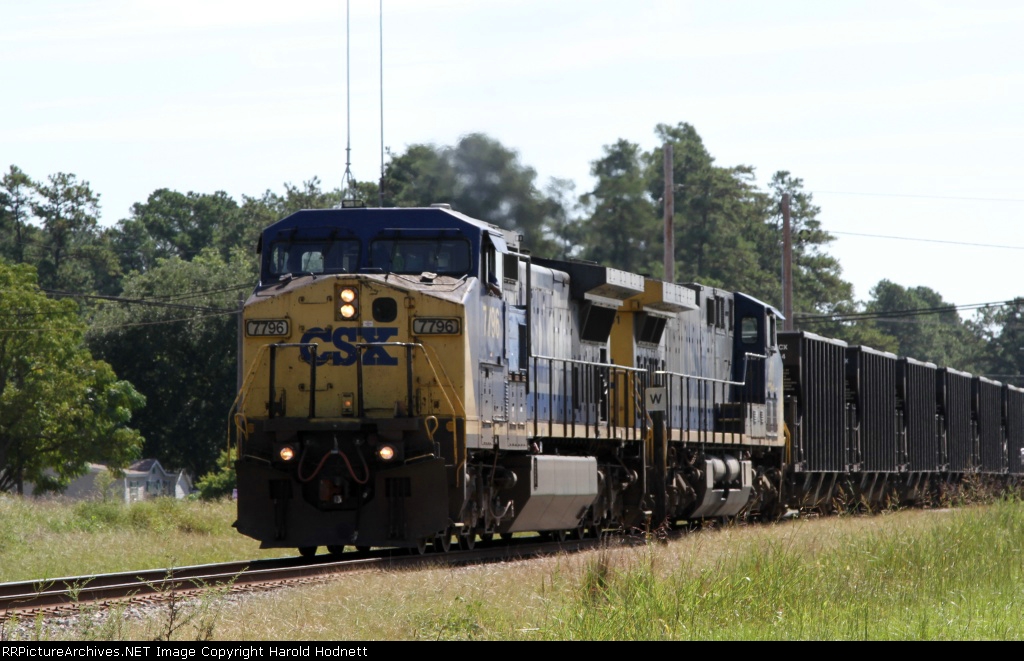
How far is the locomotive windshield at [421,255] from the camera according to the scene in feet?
51.0

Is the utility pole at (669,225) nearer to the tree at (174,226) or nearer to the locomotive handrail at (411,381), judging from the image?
the locomotive handrail at (411,381)

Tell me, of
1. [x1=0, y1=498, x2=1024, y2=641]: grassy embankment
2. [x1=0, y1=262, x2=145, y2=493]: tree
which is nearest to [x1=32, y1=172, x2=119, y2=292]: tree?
[x1=0, y1=262, x2=145, y2=493]: tree

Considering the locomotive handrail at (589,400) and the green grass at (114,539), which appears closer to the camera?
the green grass at (114,539)

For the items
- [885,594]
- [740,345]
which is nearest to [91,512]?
[740,345]

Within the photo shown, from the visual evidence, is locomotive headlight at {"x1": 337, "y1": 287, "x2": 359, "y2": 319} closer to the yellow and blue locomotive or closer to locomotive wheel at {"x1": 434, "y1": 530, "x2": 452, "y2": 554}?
the yellow and blue locomotive

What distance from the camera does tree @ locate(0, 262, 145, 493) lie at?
52281 millimetres

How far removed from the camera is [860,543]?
1453 centimetres

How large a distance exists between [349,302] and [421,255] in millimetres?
1117

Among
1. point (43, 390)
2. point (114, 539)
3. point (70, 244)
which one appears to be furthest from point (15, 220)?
point (114, 539)

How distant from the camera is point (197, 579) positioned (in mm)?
12602

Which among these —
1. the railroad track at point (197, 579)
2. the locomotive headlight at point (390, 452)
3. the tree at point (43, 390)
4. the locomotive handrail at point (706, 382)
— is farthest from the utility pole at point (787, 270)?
the tree at point (43, 390)

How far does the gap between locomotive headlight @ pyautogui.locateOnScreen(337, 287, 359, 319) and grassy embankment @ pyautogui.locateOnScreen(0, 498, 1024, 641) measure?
3252 mm

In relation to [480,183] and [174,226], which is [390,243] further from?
[174,226]

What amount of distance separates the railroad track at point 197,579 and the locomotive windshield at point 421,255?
10.6 ft
